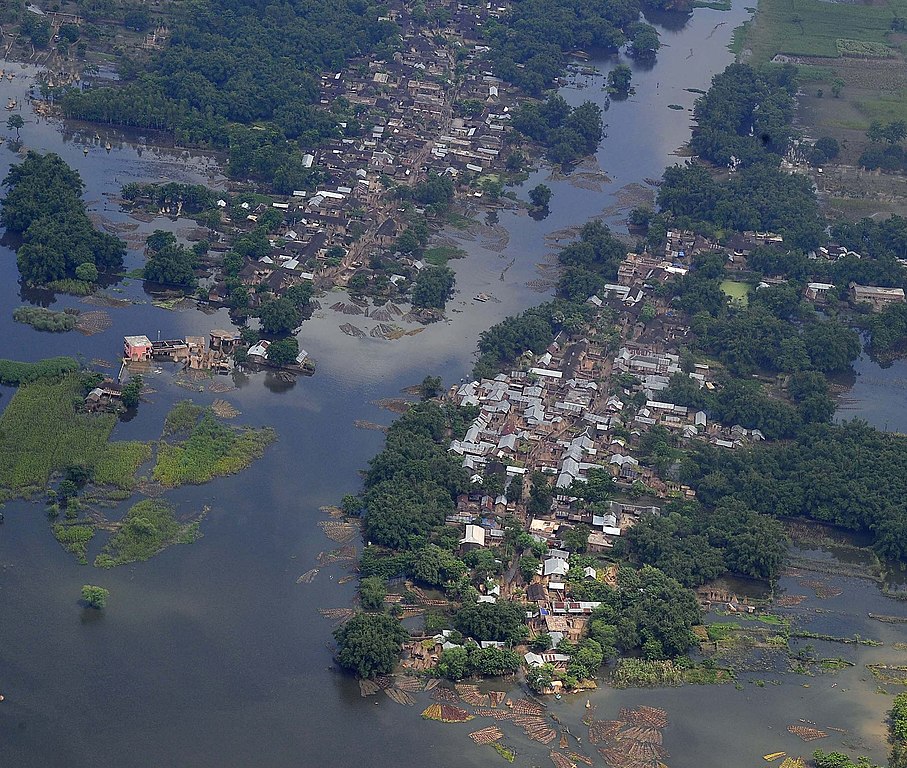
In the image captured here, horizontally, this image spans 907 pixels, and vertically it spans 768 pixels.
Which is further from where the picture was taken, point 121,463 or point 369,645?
point 121,463

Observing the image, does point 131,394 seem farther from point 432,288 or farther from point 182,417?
point 432,288

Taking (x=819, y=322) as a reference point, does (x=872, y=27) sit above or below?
above

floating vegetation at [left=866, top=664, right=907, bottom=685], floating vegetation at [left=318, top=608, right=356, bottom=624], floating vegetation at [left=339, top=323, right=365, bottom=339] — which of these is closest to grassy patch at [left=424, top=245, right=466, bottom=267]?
floating vegetation at [left=339, top=323, right=365, bottom=339]

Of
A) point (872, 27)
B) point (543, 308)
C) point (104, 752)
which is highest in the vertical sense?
point (872, 27)

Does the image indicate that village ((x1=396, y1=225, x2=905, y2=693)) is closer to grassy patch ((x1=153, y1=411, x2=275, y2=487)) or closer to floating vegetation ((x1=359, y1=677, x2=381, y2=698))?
floating vegetation ((x1=359, y1=677, x2=381, y2=698))

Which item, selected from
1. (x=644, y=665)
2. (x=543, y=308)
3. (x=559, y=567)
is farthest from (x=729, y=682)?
(x=543, y=308)

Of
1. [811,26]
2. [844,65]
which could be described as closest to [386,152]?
[844,65]

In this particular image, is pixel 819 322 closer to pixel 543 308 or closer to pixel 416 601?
pixel 543 308

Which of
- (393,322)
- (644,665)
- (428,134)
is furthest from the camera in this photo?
(428,134)
